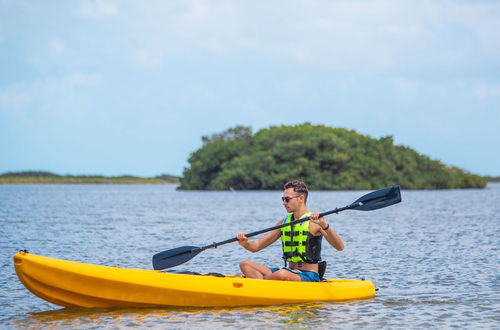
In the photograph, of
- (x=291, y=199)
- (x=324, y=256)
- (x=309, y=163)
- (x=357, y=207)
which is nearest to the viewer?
(x=291, y=199)

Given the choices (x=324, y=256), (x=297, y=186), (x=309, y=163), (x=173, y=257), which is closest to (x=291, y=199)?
(x=297, y=186)

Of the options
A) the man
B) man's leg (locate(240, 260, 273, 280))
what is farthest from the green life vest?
man's leg (locate(240, 260, 273, 280))

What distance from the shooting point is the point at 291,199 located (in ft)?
25.7

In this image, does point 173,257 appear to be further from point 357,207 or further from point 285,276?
point 357,207

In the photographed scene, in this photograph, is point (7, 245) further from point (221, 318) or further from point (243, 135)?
point (243, 135)

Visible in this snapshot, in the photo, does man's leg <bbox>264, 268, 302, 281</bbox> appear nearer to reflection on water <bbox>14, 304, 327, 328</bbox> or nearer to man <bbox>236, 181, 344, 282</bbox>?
man <bbox>236, 181, 344, 282</bbox>

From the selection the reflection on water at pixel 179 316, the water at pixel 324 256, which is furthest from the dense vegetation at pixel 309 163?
the reflection on water at pixel 179 316

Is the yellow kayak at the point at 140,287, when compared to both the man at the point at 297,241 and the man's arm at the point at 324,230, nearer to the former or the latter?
the man at the point at 297,241

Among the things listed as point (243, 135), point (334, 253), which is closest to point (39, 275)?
point (334, 253)

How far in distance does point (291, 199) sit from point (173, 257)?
5.99 feet

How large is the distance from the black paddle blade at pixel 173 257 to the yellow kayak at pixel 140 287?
78 centimetres

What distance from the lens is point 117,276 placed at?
7730 mm

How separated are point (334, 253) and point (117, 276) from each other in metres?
7.95

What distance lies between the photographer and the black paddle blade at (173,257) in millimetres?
8766
